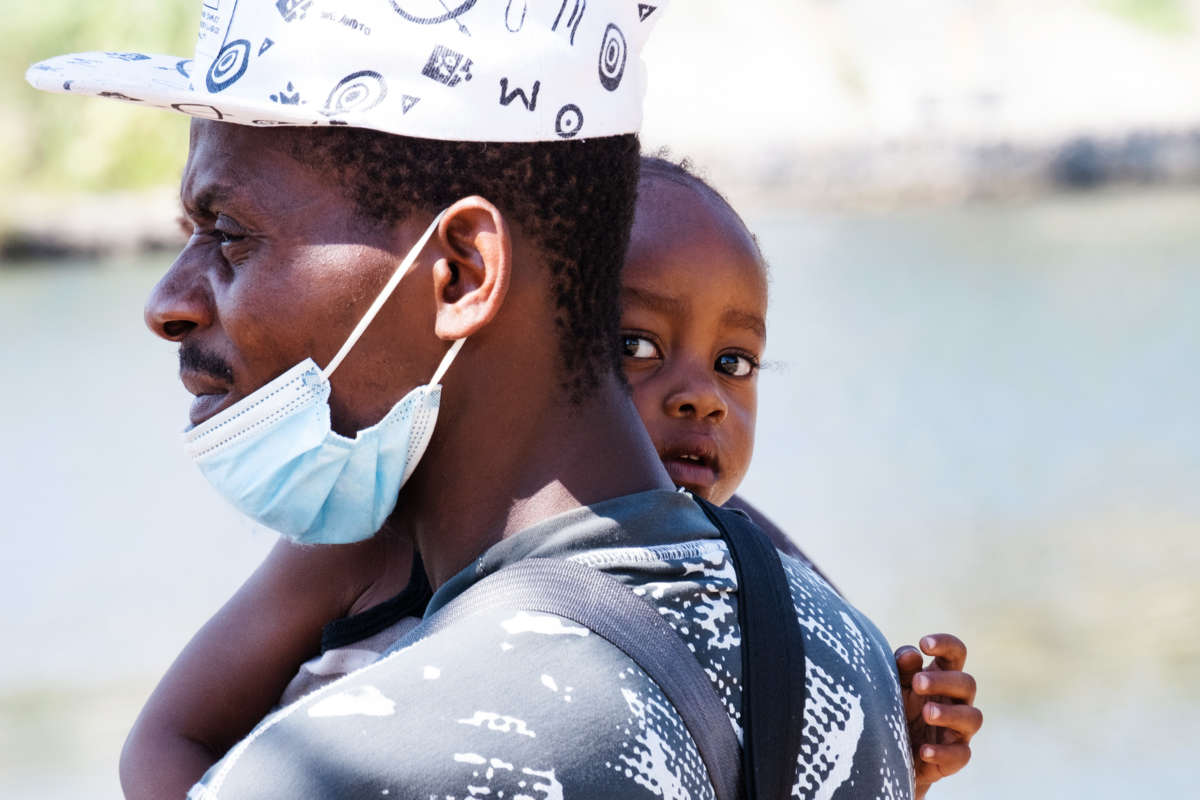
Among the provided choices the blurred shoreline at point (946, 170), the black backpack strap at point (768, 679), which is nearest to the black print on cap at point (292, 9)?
the black backpack strap at point (768, 679)

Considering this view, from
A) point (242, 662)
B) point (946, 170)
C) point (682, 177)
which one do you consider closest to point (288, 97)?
point (242, 662)

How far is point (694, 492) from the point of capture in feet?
7.48

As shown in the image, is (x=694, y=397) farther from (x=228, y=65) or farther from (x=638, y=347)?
(x=228, y=65)

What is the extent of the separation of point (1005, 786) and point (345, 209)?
472 centimetres

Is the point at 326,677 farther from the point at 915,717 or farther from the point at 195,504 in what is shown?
the point at 195,504

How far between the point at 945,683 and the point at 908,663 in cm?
5

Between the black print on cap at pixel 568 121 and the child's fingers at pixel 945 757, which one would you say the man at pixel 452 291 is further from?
the child's fingers at pixel 945 757

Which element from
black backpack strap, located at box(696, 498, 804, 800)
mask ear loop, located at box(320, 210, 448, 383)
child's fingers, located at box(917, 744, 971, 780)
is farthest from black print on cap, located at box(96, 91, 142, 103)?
child's fingers, located at box(917, 744, 971, 780)

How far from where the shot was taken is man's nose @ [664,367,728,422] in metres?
2.40

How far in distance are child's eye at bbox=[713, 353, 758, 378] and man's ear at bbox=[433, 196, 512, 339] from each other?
1004 mm

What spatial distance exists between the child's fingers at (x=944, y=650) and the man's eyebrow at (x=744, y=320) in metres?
0.71

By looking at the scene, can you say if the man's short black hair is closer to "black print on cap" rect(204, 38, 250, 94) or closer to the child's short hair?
"black print on cap" rect(204, 38, 250, 94)

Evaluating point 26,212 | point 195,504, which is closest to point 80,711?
point 195,504

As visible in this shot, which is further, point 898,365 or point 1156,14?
point 1156,14
